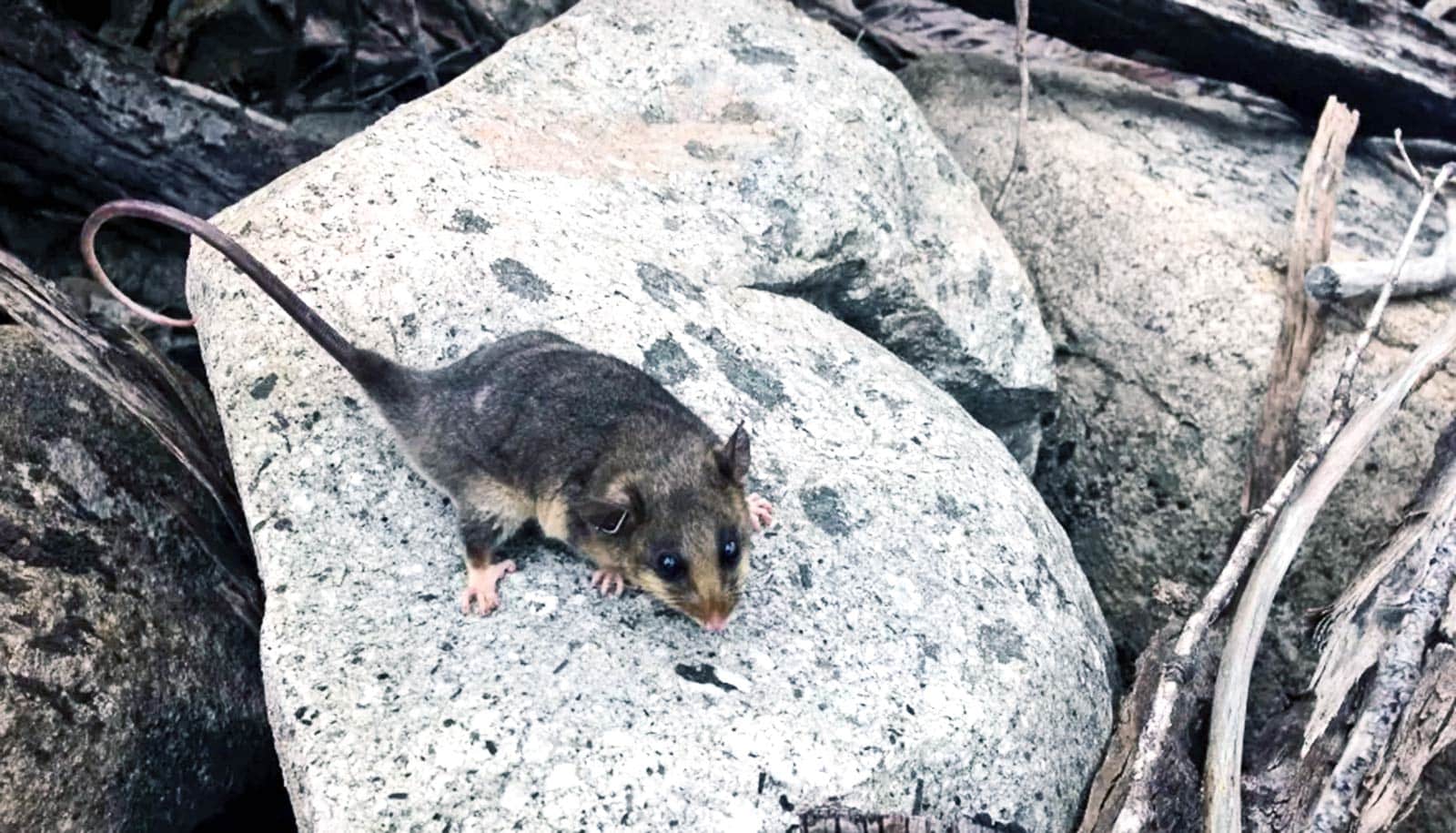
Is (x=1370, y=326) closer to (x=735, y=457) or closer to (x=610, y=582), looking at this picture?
(x=735, y=457)

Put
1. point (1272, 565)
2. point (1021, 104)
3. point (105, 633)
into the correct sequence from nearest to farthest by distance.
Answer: point (105, 633)
point (1272, 565)
point (1021, 104)

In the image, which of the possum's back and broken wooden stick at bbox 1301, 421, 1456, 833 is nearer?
→ broken wooden stick at bbox 1301, 421, 1456, 833

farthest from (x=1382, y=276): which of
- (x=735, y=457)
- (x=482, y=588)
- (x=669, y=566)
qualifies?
(x=482, y=588)

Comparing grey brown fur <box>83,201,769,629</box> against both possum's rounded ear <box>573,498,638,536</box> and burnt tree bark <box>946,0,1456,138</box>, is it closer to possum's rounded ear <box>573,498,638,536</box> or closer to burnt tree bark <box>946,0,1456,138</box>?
possum's rounded ear <box>573,498,638,536</box>

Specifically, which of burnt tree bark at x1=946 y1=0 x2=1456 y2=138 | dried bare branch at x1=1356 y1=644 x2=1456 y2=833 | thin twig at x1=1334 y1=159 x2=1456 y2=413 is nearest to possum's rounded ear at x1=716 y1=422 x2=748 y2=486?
dried bare branch at x1=1356 y1=644 x2=1456 y2=833

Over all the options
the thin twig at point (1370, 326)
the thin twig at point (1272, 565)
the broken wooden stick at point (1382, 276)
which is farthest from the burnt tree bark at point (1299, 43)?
the thin twig at point (1370, 326)

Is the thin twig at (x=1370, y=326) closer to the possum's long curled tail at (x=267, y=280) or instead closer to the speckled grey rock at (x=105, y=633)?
the possum's long curled tail at (x=267, y=280)

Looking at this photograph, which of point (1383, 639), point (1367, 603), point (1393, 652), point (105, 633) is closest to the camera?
point (1393, 652)

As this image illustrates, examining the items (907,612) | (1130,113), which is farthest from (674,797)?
(1130,113)
